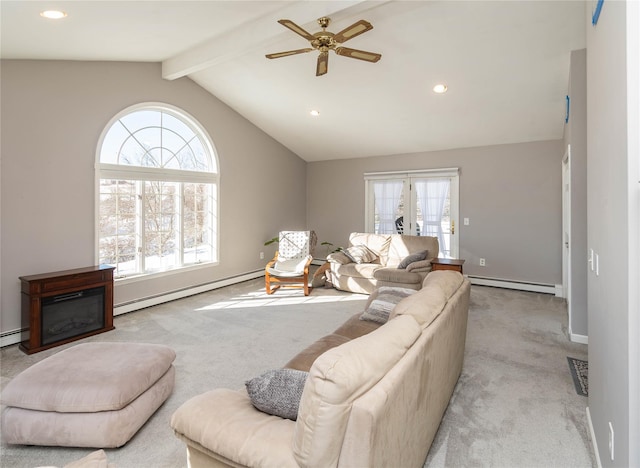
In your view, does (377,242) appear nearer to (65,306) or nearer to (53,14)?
(65,306)

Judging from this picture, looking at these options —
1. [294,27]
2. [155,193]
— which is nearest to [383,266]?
[155,193]

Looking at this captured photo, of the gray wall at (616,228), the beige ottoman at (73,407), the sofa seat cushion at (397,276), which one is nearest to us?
the gray wall at (616,228)

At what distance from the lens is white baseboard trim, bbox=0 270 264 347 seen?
11.2 ft

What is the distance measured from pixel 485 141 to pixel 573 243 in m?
2.84

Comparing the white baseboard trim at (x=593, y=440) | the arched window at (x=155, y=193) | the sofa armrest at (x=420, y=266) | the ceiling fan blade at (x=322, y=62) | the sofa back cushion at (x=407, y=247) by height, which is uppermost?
the ceiling fan blade at (x=322, y=62)

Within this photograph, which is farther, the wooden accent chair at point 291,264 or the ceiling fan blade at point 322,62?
the wooden accent chair at point 291,264

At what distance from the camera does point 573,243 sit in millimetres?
3490

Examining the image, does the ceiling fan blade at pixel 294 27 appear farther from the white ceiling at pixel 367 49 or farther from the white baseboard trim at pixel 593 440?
the white baseboard trim at pixel 593 440

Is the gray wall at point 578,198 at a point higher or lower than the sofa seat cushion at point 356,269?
higher

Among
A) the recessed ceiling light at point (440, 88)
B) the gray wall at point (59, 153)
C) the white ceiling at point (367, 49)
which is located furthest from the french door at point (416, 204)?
the gray wall at point (59, 153)

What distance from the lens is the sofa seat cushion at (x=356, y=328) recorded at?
2623mm

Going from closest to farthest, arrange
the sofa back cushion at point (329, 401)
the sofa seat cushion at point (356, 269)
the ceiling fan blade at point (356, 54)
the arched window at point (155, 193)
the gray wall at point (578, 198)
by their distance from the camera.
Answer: the sofa back cushion at point (329, 401)
the ceiling fan blade at point (356, 54)
the gray wall at point (578, 198)
the arched window at point (155, 193)
the sofa seat cushion at point (356, 269)

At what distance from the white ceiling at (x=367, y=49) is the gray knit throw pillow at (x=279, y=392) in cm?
305

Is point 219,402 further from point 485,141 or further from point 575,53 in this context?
point 485,141
